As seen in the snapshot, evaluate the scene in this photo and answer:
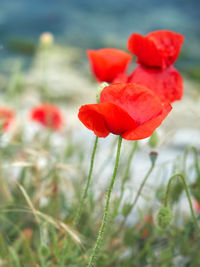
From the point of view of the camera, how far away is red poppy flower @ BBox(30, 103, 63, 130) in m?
1.17

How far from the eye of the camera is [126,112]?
1.34ft

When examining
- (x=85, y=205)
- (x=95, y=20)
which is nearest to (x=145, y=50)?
(x=85, y=205)

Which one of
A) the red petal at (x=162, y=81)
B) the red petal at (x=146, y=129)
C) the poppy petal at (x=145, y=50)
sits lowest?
the red petal at (x=146, y=129)

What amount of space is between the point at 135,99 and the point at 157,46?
18 centimetres

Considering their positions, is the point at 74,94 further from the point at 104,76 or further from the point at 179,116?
the point at 104,76

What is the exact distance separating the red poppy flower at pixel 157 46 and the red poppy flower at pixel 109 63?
3.7 inches

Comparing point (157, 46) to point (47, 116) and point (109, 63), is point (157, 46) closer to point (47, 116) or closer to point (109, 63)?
point (109, 63)

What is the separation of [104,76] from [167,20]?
9.21 feet

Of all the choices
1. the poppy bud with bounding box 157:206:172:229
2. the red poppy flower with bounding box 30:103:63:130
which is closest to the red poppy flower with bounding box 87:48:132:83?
the poppy bud with bounding box 157:206:172:229

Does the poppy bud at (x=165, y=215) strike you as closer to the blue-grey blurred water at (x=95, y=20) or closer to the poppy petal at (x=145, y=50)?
the poppy petal at (x=145, y=50)

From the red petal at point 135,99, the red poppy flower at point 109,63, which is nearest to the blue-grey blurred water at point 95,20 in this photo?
the red poppy flower at point 109,63

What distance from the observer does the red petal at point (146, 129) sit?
40 centimetres

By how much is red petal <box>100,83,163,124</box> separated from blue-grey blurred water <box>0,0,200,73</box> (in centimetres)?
296

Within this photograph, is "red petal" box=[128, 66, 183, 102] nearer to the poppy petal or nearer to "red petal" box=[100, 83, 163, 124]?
the poppy petal
